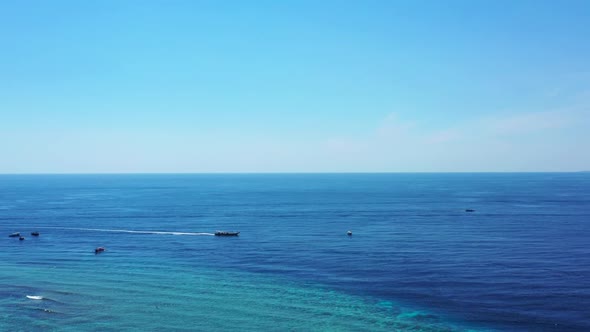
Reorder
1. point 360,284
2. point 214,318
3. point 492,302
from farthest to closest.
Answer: point 360,284 < point 492,302 < point 214,318

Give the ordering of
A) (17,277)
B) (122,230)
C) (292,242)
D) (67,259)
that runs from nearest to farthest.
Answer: (17,277), (67,259), (292,242), (122,230)

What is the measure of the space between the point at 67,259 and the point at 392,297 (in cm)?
6529

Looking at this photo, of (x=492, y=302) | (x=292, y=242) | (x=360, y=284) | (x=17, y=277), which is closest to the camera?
(x=492, y=302)

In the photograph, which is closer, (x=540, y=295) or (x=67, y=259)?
(x=540, y=295)

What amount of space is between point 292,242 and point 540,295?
187 feet

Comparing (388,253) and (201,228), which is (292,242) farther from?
(201,228)

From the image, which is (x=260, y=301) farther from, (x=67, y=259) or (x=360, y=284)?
(x=67, y=259)

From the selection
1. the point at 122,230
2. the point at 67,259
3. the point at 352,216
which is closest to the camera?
the point at 67,259

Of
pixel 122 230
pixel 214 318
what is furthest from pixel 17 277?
pixel 122 230

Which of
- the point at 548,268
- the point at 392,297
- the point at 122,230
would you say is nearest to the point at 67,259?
the point at 122,230

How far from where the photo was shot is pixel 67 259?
297 feet

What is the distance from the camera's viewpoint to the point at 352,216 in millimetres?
158125

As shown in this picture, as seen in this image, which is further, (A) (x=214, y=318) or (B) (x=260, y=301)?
(B) (x=260, y=301)

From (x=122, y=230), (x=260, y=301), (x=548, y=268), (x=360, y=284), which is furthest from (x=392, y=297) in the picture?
(x=122, y=230)
